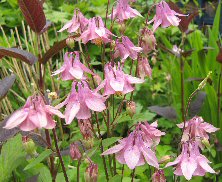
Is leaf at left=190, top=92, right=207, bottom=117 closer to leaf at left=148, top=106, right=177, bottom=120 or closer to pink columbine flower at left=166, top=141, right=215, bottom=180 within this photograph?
leaf at left=148, top=106, right=177, bottom=120

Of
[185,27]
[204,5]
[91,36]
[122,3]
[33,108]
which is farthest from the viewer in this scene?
[204,5]

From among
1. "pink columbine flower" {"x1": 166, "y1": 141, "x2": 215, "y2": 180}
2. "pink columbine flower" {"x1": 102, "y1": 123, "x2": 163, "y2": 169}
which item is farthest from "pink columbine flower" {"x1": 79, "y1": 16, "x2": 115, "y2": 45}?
"pink columbine flower" {"x1": 166, "y1": 141, "x2": 215, "y2": 180}

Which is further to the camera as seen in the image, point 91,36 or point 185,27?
point 185,27

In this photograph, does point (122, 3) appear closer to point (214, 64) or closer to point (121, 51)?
point (121, 51)

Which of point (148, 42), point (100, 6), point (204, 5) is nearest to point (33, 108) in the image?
point (148, 42)

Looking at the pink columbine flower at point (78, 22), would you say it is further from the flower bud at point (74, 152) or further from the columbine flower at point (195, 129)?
the columbine flower at point (195, 129)

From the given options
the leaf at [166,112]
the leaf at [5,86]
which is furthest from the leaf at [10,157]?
the leaf at [166,112]

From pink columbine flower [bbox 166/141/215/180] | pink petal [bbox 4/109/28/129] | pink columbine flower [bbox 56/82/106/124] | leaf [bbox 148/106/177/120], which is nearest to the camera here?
pink petal [bbox 4/109/28/129]
